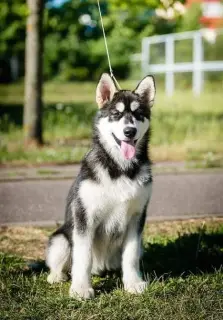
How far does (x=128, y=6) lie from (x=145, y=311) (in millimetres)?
8351

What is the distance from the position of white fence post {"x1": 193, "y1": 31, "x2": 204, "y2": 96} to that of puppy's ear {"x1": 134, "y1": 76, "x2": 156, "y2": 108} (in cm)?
2164

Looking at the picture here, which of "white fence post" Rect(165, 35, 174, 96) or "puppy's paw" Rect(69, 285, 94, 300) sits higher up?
"white fence post" Rect(165, 35, 174, 96)

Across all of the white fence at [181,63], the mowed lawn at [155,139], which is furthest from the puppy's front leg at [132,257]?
the white fence at [181,63]

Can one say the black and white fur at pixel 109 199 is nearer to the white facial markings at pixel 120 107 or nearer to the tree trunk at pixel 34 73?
the white facial markings at pixel 120 107

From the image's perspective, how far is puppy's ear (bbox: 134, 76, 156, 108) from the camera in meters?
4.58

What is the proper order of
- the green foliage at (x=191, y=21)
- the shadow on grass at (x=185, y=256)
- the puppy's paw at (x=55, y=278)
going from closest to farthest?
the puppy's paw at (x=55, y=278), the shadow on grass at (x=185, y=256), the green foliage at (x=191, y=21)

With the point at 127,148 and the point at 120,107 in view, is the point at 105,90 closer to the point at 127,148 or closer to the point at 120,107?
the point at 120,107

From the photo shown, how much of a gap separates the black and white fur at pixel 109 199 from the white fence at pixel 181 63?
21197 millimetres

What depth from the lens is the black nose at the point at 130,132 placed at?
4.21 m

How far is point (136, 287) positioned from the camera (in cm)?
437

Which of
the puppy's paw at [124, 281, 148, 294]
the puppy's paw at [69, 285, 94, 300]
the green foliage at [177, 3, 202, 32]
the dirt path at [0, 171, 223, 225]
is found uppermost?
the green foliage at [177, 3, 202, 32]

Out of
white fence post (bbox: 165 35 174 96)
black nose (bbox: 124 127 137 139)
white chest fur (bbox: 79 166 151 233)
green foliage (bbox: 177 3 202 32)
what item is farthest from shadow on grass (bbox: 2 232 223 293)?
green foliage (bbox: 177 3 202 32)

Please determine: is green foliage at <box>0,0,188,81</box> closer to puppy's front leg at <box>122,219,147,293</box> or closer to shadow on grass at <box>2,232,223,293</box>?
shadow on grass at <box>2,232,223,293</box>

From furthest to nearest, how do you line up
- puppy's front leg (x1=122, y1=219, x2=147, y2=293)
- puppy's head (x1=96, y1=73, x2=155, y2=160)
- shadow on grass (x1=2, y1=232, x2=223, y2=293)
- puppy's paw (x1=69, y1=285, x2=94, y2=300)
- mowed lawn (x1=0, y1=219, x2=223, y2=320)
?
shadow on grass (x1=2, y1=232, x2=223, y2=293)
puppy's front leg (x1=122, y1=219, x2=147, y2=293)
puppy's head (x1=96, y1=73, x2=155, y2=160)
puppy's paw (x1=69, y1=285, x2=94, y2=300)
mowed lawn (x1=0, y1=219, x2=223, y2=320)
